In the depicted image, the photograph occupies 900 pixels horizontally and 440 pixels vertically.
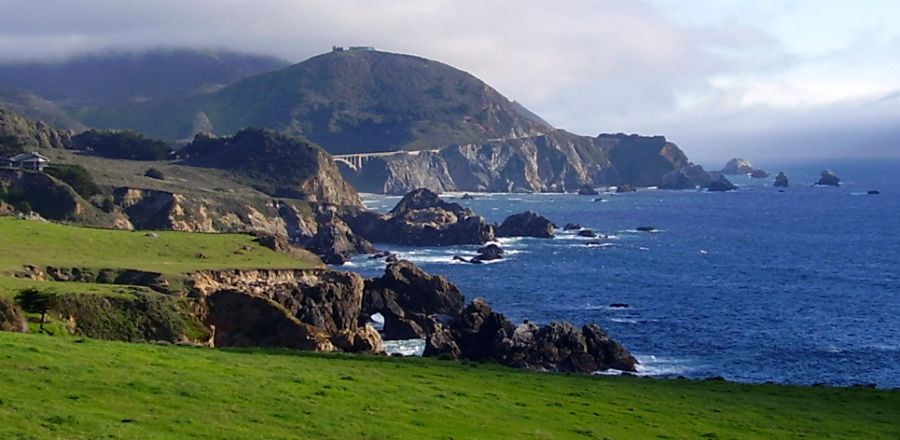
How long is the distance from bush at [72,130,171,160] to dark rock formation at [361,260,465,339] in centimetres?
10593

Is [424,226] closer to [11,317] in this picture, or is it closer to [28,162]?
[28,162]

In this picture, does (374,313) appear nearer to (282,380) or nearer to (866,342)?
(866,342)

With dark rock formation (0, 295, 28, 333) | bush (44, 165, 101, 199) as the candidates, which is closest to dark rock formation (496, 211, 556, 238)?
bush (44, 165, 101, 199)

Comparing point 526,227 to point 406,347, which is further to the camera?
point 526,227

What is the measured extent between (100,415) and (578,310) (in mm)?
73987

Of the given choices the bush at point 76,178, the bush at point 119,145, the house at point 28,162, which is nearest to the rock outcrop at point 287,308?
the bush at point 76,178

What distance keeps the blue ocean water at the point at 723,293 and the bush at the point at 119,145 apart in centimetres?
5706

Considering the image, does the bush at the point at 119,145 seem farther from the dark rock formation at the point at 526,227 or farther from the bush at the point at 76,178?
the dark rock formation at the point at 526,227

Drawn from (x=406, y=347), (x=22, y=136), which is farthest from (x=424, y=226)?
(x=406, y=347)

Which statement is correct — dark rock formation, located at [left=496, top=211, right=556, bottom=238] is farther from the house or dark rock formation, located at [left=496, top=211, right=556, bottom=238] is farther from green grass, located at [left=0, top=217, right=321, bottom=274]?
green grass, located at [left=0, top=217, right=321, bottom=274]

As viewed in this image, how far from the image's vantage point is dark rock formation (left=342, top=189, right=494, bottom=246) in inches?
6427

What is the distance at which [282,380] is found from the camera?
32844mm

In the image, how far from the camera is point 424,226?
167 metres

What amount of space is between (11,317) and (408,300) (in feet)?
150
